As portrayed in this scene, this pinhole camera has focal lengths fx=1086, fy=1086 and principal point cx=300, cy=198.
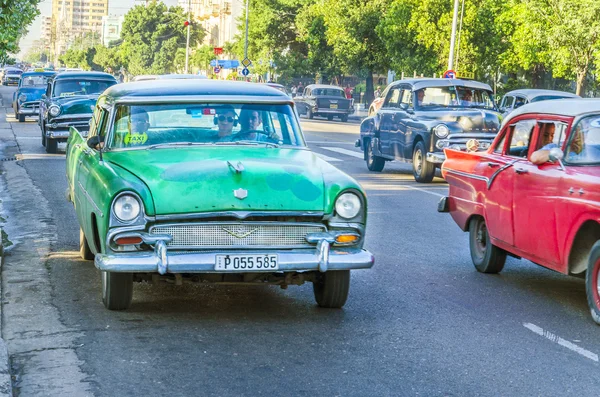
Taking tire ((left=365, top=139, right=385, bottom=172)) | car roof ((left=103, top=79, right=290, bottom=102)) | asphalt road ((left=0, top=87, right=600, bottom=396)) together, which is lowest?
tire ((left=365, top=139, right=385, bottom=172))

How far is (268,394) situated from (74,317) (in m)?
2.30

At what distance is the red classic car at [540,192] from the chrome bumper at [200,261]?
1683mm

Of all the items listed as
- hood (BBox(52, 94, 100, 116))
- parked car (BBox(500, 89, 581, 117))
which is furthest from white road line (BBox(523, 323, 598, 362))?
parked car (BBox(500, 89, 581, 117))

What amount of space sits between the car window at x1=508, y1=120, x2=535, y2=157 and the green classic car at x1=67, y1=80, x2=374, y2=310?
222cm

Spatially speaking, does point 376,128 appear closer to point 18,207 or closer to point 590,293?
point 18,207

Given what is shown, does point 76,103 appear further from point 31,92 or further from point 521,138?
point 521,138

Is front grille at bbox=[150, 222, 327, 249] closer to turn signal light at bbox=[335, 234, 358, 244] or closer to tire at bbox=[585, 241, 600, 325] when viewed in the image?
turn signal light at bbox=[335, 234, 358, 244]

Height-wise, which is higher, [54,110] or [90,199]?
[90,199]

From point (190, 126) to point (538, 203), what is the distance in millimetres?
2812

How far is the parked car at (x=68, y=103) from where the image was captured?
23172 millimetres

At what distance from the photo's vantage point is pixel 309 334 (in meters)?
7.25

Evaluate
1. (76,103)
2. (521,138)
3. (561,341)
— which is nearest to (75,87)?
(76,103)

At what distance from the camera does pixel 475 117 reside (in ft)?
61.8

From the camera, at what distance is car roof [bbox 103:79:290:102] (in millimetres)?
8562
